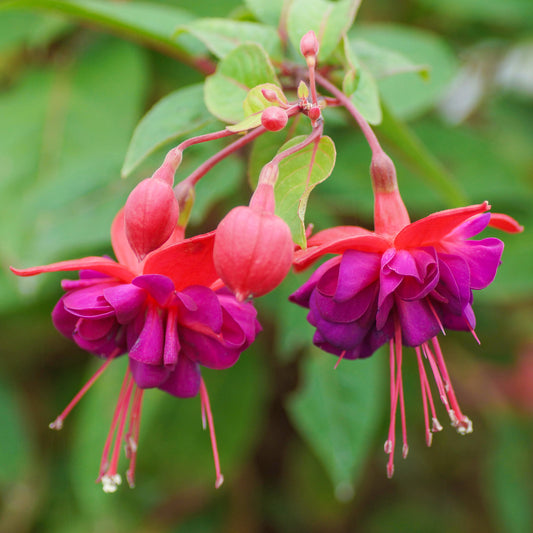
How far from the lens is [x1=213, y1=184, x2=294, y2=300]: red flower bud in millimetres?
554

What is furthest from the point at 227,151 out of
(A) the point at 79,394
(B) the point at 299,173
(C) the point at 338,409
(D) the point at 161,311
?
(C) the point at 338,409

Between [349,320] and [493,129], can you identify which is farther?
[493,129]

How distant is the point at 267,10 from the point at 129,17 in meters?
0.24

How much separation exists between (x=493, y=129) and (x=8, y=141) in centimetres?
125

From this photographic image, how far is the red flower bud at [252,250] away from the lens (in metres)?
0.55

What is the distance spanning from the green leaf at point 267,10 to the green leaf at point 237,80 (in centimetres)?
20

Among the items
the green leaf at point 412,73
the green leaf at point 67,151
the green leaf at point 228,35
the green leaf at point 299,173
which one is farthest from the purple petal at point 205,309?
the green leaf at point 412,73

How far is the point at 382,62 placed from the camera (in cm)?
92

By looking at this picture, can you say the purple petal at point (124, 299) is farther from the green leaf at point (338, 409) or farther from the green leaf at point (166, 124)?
the green leaf at point (338, 409)

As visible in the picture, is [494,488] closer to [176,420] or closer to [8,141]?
[176,420]

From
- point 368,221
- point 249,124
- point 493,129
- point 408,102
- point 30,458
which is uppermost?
point 249,124

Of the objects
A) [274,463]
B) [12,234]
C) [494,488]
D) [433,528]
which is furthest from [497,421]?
[12,234]

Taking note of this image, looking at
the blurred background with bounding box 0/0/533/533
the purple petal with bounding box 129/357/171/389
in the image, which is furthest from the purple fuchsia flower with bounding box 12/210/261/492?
the blurred background with bounding box 0/0/533/533

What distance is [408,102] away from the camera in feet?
4.09
